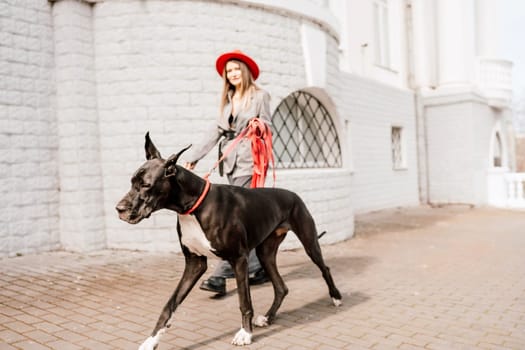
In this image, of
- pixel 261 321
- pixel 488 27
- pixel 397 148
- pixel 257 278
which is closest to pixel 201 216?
pixel 261 321

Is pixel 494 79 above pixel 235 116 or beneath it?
above

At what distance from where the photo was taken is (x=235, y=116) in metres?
4.40

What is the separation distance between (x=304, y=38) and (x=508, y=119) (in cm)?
1242

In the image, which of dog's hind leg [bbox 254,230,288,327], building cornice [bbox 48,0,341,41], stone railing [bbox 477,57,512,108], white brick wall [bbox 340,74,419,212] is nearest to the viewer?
dog's hind leg [bbox 254,230,288,327]

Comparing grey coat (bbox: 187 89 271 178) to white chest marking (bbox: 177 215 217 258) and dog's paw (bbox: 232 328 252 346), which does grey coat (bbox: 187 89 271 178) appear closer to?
white chest marking (bbox: 177 215 217 258)

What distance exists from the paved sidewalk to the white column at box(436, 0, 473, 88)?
8.72 meters

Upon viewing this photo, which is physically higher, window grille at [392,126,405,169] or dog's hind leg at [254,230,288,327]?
window grille at [392,126,405,169]

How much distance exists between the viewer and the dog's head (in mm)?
2736

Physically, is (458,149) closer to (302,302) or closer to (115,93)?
(115,93)

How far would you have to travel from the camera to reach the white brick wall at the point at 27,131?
611cm

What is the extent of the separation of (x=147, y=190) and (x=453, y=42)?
14172 mm

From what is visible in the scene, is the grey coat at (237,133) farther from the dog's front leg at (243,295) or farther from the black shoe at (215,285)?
the dog's front leg at (243,295)

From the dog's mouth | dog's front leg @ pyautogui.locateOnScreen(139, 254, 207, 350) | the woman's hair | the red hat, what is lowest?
dog's front leg @ pyautogui.locateOnScreen(139, 254, 207, 350)

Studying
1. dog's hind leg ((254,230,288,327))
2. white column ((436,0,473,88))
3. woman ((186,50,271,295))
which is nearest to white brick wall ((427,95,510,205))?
white column ((436,0,473,88))
